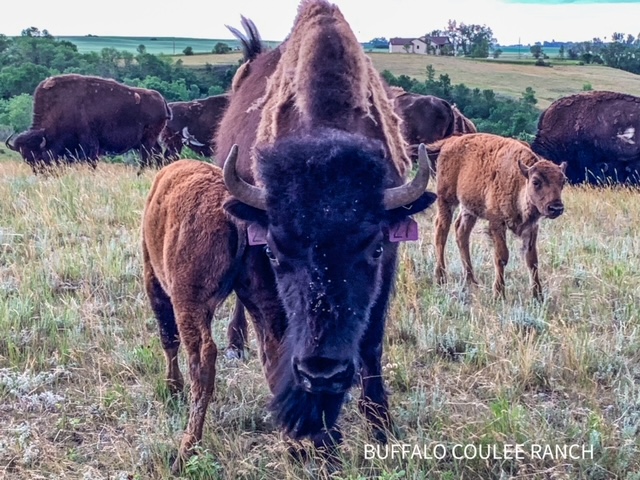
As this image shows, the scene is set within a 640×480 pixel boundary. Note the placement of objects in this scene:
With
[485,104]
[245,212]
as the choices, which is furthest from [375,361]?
[485,104]

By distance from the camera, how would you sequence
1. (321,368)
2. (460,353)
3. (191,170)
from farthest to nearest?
(460,353) < (191,170) < (321,368)

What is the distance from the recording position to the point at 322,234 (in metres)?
3.09

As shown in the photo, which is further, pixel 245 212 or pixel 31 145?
pixel 31 145

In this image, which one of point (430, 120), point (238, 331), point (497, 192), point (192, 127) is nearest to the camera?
point (238, 331)

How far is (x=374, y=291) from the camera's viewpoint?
3508mm

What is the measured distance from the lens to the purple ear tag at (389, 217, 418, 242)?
3588 mm

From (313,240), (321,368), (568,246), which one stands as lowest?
(568,246)

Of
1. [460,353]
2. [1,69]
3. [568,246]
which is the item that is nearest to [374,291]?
[460,353]

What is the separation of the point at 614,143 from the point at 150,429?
1184cm

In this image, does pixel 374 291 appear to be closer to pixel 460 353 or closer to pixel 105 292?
pixel 460 353

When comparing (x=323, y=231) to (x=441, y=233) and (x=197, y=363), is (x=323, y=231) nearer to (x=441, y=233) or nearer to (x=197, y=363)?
(x=197, y=363)

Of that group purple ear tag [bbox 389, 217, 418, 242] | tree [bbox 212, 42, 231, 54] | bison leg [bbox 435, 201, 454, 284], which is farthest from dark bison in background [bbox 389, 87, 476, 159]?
tree [bbox 212, 42, 231, 54]

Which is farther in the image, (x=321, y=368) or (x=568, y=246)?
(x=568, y=246)

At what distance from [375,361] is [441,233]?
316cm
